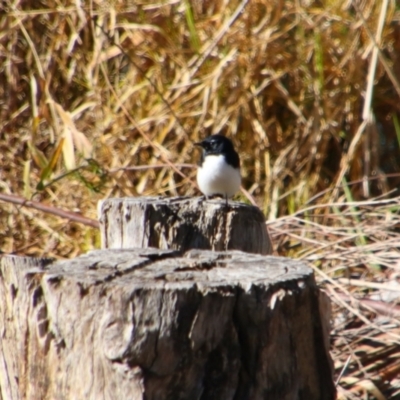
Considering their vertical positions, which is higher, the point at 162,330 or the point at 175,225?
the point at 175,225

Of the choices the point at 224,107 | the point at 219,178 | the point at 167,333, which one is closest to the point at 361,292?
the point at 219,178

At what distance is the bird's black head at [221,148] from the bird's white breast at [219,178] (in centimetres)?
4

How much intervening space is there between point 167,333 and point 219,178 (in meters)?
2.31

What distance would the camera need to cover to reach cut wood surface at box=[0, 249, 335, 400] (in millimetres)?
1711

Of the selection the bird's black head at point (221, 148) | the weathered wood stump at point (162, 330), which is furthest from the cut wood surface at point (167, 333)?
the bird's black head at point (221, 148)

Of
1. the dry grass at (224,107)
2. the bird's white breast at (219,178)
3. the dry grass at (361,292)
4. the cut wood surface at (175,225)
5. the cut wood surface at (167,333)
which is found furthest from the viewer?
the dry grass at (224,107)

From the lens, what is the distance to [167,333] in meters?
1.71

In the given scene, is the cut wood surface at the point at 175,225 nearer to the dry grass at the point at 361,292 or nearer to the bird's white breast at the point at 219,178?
the dry grass at the point at 361,292

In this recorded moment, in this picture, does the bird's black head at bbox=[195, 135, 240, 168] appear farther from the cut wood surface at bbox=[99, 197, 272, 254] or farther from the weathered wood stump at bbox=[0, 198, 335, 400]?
the weathered wood stump at bbox=[0, 198, 335, 400]

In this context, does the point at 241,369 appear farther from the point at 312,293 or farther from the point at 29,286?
the point at 29,286

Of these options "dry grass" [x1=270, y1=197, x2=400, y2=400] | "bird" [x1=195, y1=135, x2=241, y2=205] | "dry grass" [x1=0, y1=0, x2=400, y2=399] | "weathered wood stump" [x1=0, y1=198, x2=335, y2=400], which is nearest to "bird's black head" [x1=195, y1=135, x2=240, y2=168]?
"bird" [x1=195, y1=135, x2=241, y2=205]

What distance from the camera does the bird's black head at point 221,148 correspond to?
13.5 feet

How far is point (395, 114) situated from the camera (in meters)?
5.43

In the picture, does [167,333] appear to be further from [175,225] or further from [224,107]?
[224,107]
